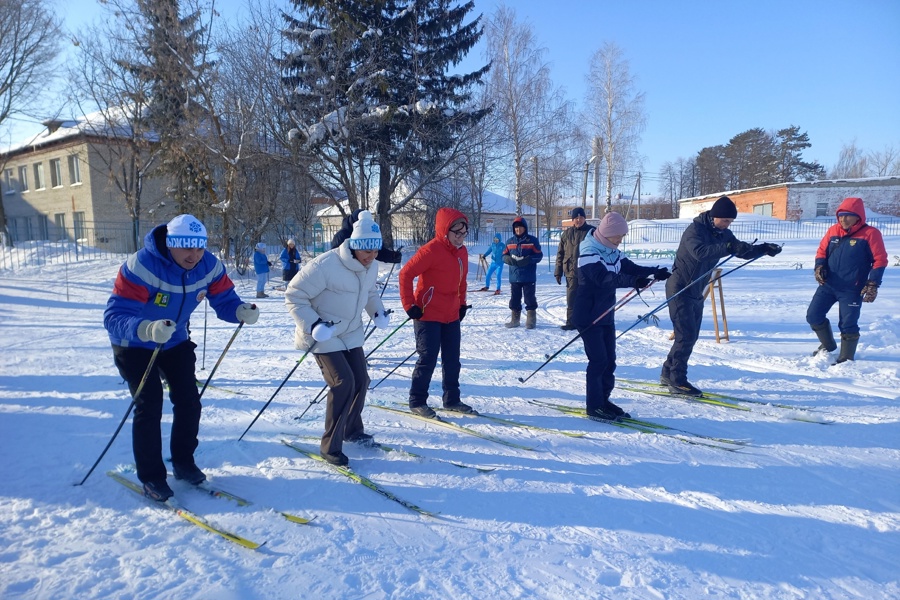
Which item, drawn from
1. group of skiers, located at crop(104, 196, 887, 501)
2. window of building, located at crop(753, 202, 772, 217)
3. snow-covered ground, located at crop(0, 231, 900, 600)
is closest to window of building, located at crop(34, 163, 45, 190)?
snow-covered ground, located at crop(0, 231, 900, 600)

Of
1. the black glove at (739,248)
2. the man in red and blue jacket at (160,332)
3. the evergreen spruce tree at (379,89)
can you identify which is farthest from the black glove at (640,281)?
the evergreen spruce tree at (379,89)

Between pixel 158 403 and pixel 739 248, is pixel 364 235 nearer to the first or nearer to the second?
pixel 158 403

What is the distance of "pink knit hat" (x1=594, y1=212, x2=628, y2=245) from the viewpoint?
13.9 feet

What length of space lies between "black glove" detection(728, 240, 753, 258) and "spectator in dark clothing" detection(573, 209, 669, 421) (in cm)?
85

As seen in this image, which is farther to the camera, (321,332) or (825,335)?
(825,335)

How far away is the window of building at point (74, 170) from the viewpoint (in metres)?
26.3

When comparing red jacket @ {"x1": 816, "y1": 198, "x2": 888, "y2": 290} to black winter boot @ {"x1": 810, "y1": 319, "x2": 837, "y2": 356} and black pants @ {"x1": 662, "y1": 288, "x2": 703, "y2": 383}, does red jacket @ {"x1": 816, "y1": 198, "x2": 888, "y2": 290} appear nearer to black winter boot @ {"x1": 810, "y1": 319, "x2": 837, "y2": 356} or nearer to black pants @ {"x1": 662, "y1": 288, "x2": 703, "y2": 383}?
black winter boot @ {"x1": 810, "y1": 319, "x2": 837, "y2": 356}

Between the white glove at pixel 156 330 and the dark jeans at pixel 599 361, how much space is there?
9.91 feet

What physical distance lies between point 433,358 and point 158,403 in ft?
6.96

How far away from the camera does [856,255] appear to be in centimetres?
572

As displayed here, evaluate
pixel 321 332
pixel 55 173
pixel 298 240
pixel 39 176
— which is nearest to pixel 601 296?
pixel 321 332

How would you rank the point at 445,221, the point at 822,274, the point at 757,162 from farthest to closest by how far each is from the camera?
the point at 757,162 → the point at 822,274 → the point at 445,221

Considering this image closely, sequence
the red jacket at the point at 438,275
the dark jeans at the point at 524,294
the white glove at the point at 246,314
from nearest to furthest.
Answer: the white glove at the point at 246,314
the red jacket at the point at 438,275
the dark jeans at the point at 524,294

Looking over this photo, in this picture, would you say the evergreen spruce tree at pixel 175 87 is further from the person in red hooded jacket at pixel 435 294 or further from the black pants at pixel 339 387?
the black pants at pixel 339 387
